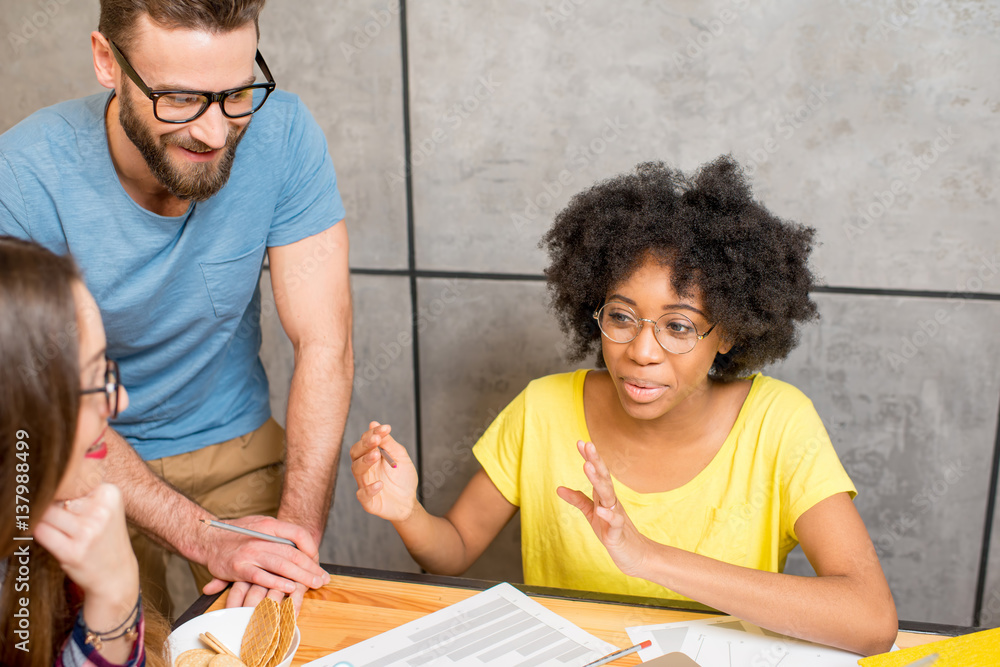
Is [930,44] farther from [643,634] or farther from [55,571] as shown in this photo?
[55,571]

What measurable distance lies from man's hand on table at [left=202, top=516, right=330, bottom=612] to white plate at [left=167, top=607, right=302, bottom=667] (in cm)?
8

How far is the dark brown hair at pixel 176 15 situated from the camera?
126cm

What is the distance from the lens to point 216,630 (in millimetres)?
1109

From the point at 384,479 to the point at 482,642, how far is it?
38cm

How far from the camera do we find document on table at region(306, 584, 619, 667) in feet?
3.45

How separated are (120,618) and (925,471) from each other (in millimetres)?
2088

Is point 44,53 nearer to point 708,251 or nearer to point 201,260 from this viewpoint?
point 201,260

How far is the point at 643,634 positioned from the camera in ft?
3.68

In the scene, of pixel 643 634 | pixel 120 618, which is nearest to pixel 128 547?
pixel 120 618
